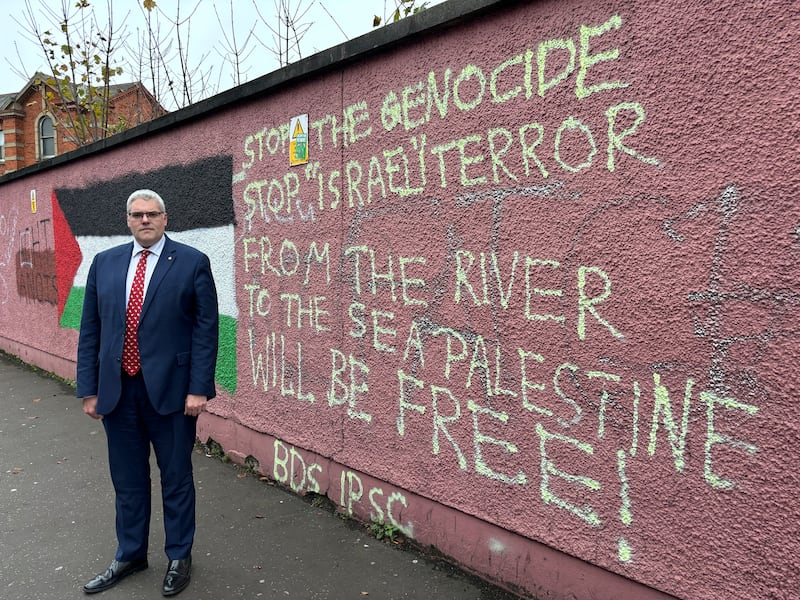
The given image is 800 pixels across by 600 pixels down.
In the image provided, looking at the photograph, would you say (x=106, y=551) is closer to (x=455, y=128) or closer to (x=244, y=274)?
(x=244, y=274)

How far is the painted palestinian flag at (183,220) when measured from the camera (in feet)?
15.4

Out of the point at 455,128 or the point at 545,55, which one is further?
the point at 455,128

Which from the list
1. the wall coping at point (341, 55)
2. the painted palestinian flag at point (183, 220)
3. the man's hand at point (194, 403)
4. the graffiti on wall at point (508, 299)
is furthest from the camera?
the painted palestinian flag at point (183, 220)

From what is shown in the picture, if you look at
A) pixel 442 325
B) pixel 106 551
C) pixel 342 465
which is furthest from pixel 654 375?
pixel 106 551

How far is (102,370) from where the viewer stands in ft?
9.86

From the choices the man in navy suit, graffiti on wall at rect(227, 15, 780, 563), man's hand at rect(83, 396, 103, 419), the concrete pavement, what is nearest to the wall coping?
graffiti on wall at rect(227, 15, 780, 563)

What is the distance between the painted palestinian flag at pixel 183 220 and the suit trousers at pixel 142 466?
5.13 feet

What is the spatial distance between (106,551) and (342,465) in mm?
1373

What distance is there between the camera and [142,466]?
10.3ft

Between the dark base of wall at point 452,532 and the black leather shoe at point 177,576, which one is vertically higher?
the dark base of wall at point 452,532

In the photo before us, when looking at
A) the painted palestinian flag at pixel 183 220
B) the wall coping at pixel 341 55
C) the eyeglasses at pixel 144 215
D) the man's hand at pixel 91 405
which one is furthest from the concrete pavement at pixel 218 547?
the wall coping at pixel 341 55

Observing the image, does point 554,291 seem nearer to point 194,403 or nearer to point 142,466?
point 194,403

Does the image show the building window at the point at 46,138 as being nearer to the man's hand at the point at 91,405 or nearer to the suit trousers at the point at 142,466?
the man's hand at the point at 91,405

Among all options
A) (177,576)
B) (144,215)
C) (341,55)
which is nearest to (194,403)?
(177,576)
